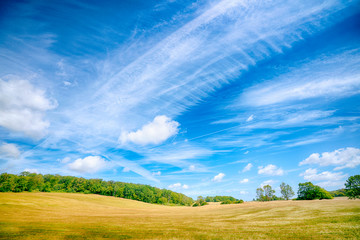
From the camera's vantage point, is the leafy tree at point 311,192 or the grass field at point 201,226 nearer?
the grass field at point 201,226

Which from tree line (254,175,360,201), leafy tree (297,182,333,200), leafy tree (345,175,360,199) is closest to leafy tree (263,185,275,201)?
tree line (254,175,360,201)

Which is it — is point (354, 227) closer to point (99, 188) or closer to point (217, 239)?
point (217, 239)

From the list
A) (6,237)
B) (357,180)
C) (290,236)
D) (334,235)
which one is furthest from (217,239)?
(357,180)

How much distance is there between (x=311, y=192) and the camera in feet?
246

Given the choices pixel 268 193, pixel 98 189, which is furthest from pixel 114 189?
pixel 268 193

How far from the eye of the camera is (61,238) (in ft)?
51.1

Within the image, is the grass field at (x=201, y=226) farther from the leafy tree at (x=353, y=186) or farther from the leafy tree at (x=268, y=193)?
the leafy tree at (x=268, y=193)

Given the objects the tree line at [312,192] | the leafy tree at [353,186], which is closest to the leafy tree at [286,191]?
the tree line at [312,192]

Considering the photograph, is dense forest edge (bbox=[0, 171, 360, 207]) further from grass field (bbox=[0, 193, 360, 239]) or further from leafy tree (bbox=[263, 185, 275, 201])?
grass field (bbox=[0, 193, 360, 239])

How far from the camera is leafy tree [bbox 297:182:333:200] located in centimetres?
7138

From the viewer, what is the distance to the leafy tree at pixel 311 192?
71.4m

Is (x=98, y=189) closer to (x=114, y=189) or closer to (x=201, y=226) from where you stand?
(x=114, y=189)

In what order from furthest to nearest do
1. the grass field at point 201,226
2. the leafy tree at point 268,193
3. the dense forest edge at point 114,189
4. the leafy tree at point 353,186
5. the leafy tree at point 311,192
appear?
1. the leafy tree at point 268,193
2. the dense forest edge at point 114,189
3. the leafy tree at point 311,192
4. the leafy tree at point 353,186
5. the grass field at point 201,226

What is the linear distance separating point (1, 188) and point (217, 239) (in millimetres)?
139013
